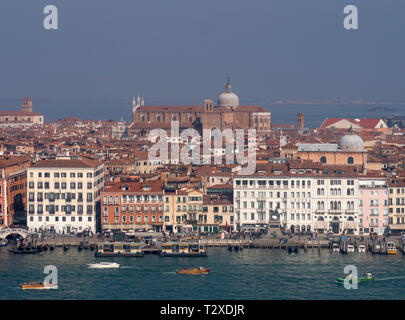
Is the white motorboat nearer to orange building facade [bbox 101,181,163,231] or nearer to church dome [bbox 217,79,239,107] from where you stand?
orange building facade [bbox 101,181,163,231]

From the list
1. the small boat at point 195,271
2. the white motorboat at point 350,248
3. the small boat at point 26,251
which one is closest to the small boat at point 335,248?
the white motorboat at point 350,248

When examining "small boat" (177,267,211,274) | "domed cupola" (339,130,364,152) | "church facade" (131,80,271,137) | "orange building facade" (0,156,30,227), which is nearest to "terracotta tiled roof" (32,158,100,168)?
"orange building facade" (0,156,30,227)

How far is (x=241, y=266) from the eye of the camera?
25.4 m

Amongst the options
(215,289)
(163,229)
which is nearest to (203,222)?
(163,229)

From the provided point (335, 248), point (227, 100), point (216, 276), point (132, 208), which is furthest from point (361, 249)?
point (227, 100)

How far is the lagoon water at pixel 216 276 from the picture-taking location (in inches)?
851

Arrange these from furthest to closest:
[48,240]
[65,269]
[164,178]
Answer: [164,178] < [48,240] < [65,269]

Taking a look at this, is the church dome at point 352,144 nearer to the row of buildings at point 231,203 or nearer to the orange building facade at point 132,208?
the row of buildings at point 231,203

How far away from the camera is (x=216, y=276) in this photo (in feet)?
78.4

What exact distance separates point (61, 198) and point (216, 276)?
9104 millimetres

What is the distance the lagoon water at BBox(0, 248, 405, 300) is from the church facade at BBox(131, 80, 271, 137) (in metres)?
57.3

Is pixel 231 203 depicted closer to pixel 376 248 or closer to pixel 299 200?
pixel 299 200

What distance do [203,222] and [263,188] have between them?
8.46ft
